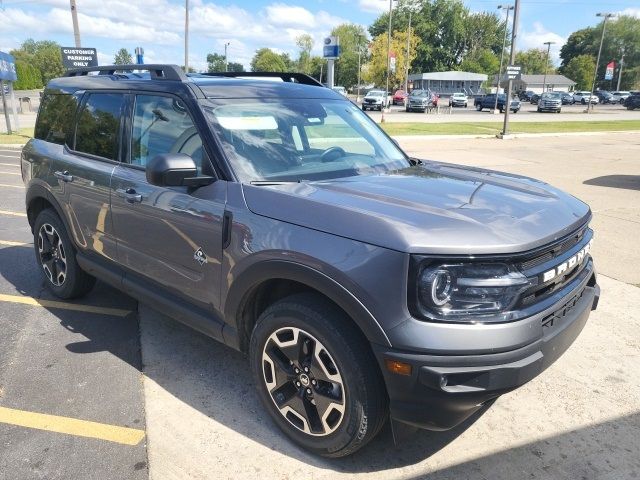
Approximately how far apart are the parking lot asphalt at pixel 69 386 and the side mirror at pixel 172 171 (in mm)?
1353

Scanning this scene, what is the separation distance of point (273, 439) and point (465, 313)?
4.35ft

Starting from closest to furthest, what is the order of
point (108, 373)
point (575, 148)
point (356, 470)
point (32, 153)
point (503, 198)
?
point (356, 470), point (503, 198), point (108, 373), point (32, 153), point (575, 148)

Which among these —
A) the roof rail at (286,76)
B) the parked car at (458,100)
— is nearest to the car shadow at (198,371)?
the roof rail at (286,76)

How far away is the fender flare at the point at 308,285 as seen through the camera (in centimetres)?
224

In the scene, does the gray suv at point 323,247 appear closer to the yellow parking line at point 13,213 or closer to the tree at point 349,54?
the yellow parking line at point 13,213

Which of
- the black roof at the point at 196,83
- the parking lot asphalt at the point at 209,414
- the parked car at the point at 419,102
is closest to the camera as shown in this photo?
the parking lot asphalt at the point at 209,414

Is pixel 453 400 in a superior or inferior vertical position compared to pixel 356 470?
superior

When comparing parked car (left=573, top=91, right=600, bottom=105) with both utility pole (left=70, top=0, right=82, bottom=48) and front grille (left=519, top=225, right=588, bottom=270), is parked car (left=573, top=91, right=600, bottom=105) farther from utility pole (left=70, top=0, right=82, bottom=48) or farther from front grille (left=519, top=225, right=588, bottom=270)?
front grille (left=519, top=225, right=588, bottom=270)

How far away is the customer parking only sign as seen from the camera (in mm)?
19509

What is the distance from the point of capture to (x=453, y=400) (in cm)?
217

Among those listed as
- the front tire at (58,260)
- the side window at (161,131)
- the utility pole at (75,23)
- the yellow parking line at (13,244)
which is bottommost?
the yellow parking line at (13,244)

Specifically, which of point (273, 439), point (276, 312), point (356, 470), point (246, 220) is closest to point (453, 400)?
point (356, 470)

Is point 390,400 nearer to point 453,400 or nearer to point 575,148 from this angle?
point 453,400

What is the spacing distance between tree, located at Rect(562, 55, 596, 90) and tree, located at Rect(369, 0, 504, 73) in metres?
18.5
